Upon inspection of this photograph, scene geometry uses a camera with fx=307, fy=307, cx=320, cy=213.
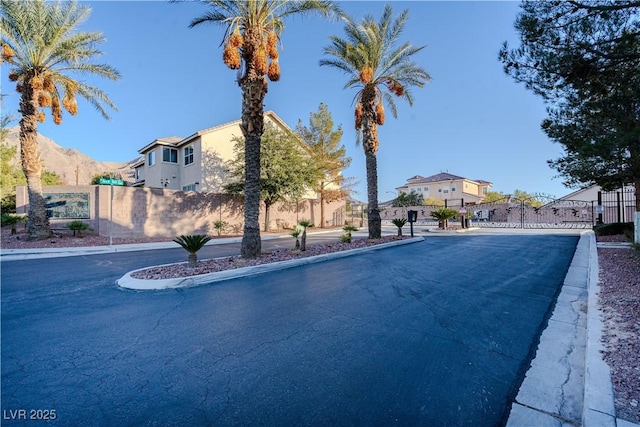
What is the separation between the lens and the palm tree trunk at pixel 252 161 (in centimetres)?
991

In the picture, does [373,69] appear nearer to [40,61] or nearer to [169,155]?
[40,61]

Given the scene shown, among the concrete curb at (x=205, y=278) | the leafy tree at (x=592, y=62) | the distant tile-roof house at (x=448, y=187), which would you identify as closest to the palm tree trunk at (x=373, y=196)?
the concrete curb at (x=205, y=278)

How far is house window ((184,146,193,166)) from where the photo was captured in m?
25.2

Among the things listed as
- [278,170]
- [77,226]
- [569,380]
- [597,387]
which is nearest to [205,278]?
[569,380]

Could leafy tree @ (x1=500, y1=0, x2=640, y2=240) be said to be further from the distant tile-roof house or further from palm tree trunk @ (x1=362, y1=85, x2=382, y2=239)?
the distant tile-roof house

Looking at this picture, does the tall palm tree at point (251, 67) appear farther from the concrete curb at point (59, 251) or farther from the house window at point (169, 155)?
the house window at point (169, 155)

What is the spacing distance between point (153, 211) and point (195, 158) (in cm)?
696

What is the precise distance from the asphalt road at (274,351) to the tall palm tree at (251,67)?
331 centimetres

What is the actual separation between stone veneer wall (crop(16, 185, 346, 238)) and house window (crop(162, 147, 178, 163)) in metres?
7.89

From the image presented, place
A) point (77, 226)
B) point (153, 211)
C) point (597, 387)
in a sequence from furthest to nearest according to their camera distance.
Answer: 1. point (153, 211)
2. point (77, 226)
3. point (597, 387)

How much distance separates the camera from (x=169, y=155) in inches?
1049

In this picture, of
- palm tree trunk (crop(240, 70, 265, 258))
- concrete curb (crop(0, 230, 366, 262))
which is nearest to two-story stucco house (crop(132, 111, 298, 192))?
concrete curb (crop(0, 230, 366, 262))

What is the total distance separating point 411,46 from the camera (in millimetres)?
15508

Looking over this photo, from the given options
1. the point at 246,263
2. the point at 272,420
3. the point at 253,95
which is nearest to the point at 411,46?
the point at 253,95
